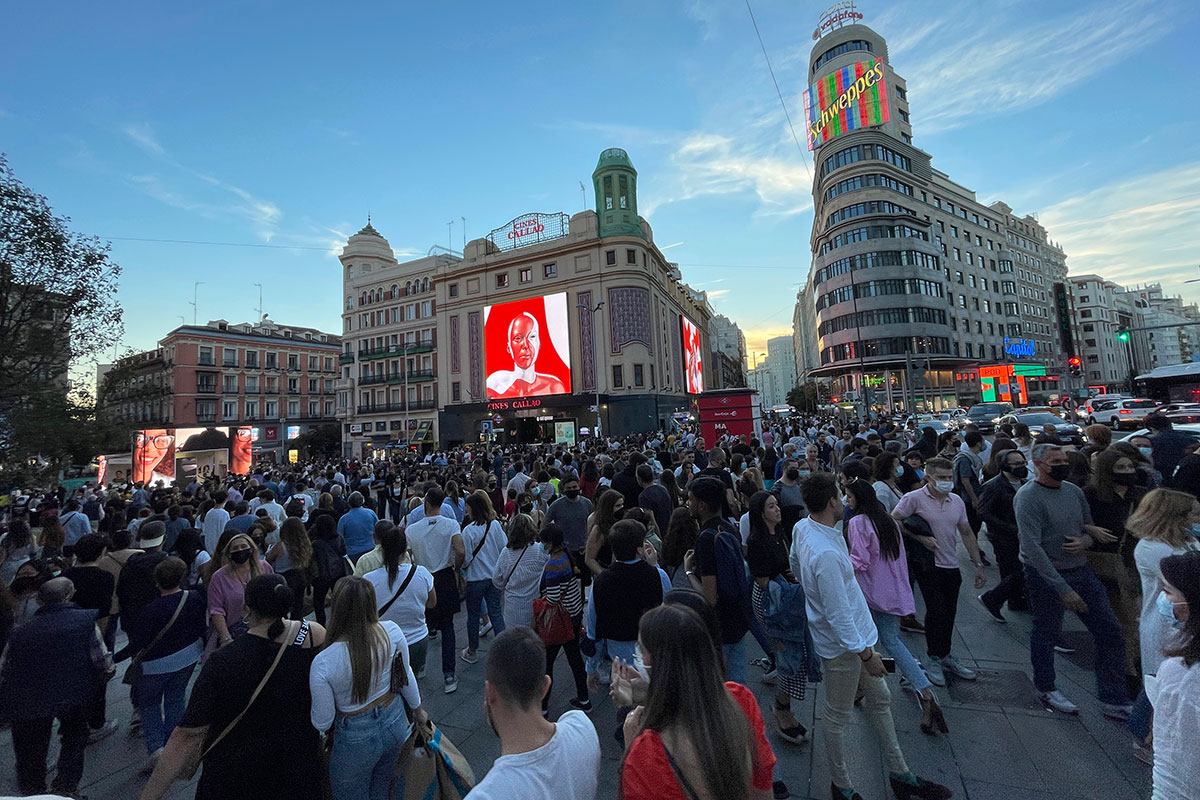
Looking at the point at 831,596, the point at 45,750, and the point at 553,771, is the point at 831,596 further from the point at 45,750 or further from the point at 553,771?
the point at 45,750

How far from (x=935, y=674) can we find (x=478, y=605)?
4.63m

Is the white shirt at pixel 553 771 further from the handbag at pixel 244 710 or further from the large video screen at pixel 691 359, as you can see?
the large video screen at pixel 691 359

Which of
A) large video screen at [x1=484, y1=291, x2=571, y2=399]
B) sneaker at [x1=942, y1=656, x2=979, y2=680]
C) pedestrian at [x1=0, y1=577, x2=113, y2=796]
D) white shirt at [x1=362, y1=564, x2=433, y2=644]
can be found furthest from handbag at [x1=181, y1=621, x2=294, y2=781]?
large video screen at [x1=484, y1=291, x2=571, y2=399]

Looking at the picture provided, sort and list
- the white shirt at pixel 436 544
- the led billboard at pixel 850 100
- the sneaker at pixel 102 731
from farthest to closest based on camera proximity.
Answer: the led billboard at pixel 850 100
the white shirt at pixel 436 544
the sneaker at pixel 102 731

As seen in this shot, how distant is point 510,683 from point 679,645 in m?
0.64

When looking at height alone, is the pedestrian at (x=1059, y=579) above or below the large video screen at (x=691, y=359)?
below

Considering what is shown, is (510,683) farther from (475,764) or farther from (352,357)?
(352,357)

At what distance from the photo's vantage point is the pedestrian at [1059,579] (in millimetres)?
3850

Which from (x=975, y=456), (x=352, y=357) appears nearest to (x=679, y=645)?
(x=975, y=456)

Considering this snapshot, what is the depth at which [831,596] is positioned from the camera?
10.1 ft

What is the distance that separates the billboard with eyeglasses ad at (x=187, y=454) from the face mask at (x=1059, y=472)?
25.4 m

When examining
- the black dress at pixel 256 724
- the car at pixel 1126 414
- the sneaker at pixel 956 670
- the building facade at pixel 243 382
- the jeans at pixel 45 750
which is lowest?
the sneaker at pixel 956 670

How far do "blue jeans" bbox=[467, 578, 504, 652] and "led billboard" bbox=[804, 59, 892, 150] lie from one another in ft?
205

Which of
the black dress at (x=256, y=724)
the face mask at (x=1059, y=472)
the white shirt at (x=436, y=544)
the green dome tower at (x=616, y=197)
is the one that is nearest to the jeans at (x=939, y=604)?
the face mask at (x=1059, y=472)
